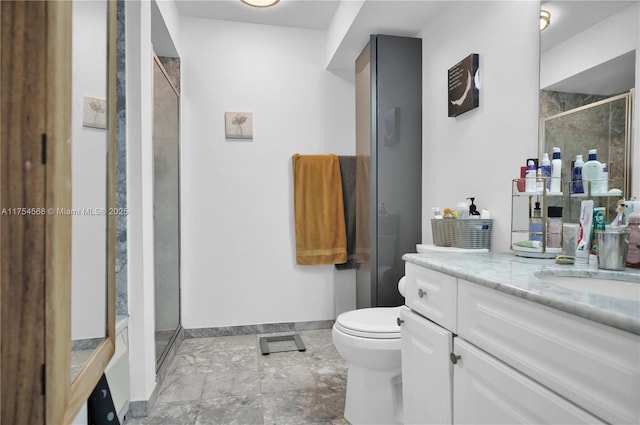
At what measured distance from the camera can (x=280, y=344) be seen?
8.84 feet

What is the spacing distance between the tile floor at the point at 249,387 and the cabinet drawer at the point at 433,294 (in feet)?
2.57

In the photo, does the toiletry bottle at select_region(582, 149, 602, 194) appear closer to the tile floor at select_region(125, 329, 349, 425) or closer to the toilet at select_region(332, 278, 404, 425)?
the toilet at select_region(332, 278, 404, 425)

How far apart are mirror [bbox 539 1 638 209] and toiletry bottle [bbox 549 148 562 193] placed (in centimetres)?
2

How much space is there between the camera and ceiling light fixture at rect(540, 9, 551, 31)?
1.44 metres

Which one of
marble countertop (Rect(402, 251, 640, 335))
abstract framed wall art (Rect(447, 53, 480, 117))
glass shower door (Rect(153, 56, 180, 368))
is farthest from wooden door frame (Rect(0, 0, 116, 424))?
abstract framed wall art (Rect(447, 53, 480, 117))

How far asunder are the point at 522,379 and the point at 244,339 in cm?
230

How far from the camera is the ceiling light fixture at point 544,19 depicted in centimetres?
144

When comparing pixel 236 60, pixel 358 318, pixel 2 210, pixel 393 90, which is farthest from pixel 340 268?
pixel 2 210

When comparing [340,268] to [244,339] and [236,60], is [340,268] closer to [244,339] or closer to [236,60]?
[244,339]

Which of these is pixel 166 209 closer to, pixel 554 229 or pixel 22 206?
pixel 22 206

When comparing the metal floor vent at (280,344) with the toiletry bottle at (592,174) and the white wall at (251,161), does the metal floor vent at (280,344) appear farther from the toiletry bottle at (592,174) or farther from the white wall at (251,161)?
the toiletry bottle at (592,174)

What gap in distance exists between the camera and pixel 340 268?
9.90 feet

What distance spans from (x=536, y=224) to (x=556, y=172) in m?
0.21

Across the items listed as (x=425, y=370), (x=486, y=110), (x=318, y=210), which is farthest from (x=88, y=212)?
(x=318, y=210)
